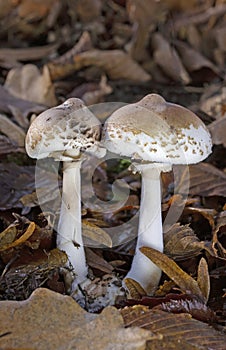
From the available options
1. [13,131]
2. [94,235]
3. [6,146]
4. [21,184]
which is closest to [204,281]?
[94,235]

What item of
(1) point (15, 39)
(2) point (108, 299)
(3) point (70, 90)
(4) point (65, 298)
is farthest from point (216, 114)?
(1) point (15, 39)

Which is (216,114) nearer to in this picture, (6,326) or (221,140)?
(221,140)

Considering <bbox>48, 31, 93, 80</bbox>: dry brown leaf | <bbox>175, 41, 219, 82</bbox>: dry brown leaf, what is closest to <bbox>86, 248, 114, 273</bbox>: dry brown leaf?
<bbox>48, 31, 93, 80</bbox>: dry brown leaf

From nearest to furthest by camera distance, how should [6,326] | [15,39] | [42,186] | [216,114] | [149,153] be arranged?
1. [6,326]
2. [149,153]
3. [42,186]
4. [216,114]
5. [15,39]

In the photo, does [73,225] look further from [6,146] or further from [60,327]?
[6,146]

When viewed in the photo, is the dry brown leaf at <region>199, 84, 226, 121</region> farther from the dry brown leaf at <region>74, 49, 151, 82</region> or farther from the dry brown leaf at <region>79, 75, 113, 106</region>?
the dry brown leaf at <region>79, 75, 113, 106</region>

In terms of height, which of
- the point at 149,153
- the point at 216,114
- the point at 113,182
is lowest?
the point at 113,182
